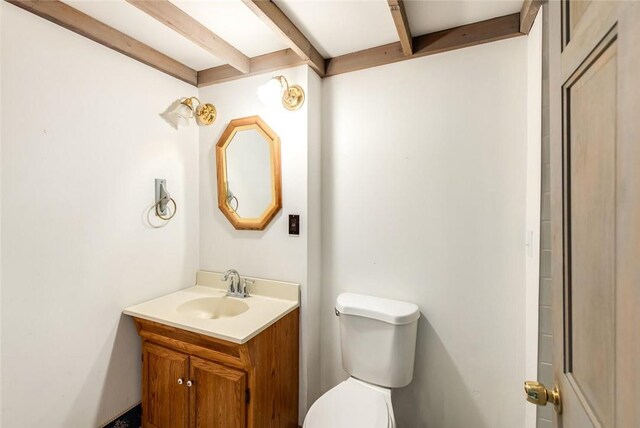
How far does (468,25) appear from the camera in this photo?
1.43m

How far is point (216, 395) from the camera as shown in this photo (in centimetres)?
140

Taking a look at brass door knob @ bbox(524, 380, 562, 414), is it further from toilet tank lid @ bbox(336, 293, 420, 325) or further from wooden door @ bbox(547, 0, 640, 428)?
toilet tank lid @ bbox(336, 293, 420, 325)

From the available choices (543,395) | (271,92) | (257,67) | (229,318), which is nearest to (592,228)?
(543,395)

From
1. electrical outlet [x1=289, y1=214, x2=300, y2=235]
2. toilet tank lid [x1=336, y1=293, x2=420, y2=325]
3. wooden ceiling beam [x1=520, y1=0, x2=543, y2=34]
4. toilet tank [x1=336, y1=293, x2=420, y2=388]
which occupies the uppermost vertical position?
wooden ceiling beam [x1=520, y1=0, x2=543, y2=34]

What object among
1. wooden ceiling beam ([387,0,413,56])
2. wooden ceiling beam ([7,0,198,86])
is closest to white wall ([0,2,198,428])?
wooden ceiling beam ([7,0,198,86])

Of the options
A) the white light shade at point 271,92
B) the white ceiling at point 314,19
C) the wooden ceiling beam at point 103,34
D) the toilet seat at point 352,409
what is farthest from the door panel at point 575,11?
the wooden ceiling beam at point 103,34

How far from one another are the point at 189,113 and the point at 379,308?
162 cm

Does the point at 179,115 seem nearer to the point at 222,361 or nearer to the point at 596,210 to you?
the point at 222,361

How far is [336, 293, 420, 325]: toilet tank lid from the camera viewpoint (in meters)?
1.42

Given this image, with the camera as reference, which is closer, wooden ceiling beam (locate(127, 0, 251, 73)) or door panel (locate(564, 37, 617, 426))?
door panel (locate(564, 37, 617, 426))

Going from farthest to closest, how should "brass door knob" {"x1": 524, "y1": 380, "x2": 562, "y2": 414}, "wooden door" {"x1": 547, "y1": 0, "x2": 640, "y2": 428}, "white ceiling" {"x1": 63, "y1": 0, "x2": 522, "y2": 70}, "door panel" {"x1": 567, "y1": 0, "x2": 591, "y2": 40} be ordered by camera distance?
"white ceiling" {"x1": 63, "y1": 0, "x2": 522, "y2": 70}, "brass door knob" {"x1": 524, "y1": 380, "x2": 562, "y2": 414}, "door panel" {"x1": 567, "y1": 0, "x2": 591, "y2": 40}, "wooden door" {"x1": 547, "y1": 0, "x2": 640, "y2": 428}

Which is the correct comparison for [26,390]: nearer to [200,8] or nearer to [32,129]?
[32,129]

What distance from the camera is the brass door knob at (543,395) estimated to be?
25.7 inches

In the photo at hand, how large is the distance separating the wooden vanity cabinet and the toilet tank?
0.33 metres
